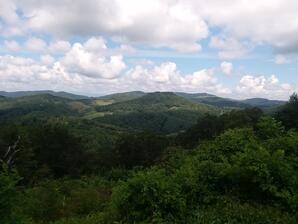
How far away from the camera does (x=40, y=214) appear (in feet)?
66.9

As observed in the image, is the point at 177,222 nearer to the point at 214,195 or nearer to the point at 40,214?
the point at 214,195

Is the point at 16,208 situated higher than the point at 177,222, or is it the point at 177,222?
the point at 16,208

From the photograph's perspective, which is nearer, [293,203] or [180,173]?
[293,203]

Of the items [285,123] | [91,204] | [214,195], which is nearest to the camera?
[214,195]

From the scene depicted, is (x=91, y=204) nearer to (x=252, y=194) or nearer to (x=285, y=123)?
(x=252, y=194)

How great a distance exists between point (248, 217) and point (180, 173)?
404 centimetres

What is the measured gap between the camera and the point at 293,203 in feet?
38.8

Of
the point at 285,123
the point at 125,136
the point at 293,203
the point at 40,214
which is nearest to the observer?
the point at 293,203

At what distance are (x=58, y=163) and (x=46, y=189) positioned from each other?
52.1 meters

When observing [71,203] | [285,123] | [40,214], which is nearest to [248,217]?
[40,214]

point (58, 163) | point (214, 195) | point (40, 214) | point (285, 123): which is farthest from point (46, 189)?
point (58, 163)

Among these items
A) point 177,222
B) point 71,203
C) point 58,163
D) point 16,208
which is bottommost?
point 58,163

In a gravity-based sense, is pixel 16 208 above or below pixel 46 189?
above

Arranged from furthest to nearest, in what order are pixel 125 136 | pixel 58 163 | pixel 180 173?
pixel 125 136 → pixel 58 163 → pixel 180 173
